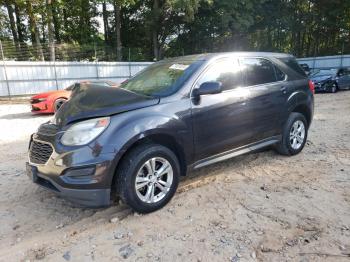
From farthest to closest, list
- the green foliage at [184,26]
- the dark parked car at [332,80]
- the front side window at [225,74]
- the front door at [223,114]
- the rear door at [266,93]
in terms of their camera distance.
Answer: the green foliage at [184,26] < the dark parked car at [332,80] < the rear door at [266,93] < the front side window at [225,74] < the front door at [223,114]

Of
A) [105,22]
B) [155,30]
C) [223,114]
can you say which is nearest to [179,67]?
[223,114]

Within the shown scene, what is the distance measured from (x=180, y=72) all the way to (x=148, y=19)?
992 inches

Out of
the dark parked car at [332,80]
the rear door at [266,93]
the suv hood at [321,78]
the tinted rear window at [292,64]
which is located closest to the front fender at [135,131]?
the rear door at [266,93]

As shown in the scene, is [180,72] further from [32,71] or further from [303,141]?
[32,71]

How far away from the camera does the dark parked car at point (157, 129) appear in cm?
310

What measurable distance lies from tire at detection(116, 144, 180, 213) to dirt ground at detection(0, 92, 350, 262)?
152mm

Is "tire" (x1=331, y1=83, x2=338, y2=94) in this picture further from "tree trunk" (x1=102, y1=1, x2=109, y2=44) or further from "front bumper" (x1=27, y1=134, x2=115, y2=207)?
"tree trunk" (x1=102, y1=1, x2=109, y2=44)

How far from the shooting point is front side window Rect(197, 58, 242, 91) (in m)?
3.98

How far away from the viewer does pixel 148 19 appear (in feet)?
89.9

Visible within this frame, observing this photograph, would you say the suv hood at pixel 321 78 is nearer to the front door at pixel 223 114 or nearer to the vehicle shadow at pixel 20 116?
the vehicle shadow at pixel 20 116

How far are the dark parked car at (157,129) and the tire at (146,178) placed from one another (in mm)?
10

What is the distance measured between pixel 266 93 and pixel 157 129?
79.3 inches

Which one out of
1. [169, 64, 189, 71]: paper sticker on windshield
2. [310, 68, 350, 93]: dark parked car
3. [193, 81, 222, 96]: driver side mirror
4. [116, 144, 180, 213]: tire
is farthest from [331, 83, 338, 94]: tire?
[116, 144, 180, 213]: tire

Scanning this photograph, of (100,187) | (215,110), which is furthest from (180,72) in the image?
(100,187)
